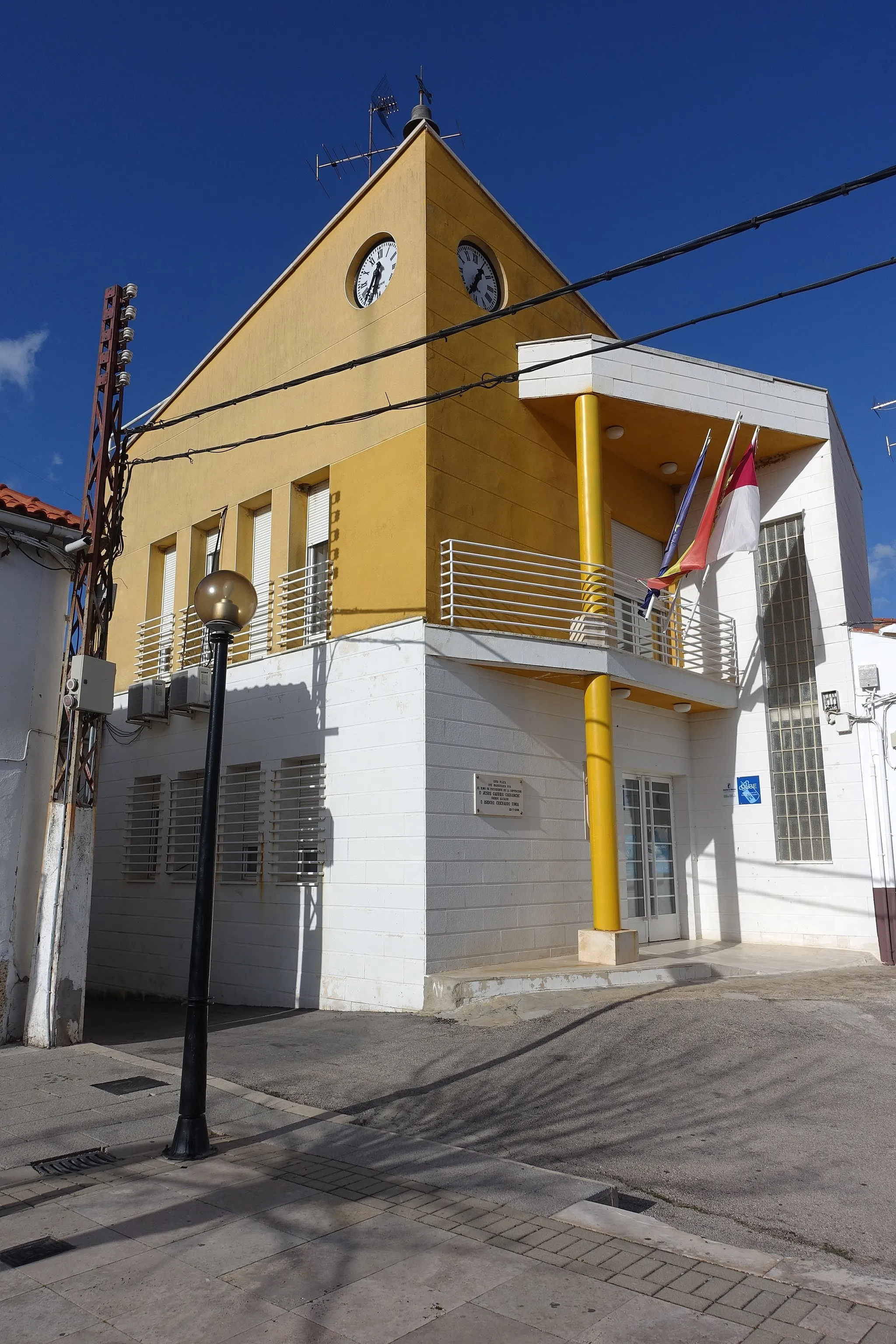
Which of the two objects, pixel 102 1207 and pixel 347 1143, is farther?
pixel 347 1143

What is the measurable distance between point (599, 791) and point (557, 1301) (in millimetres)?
8154

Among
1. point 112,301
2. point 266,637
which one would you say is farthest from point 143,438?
point 112,301

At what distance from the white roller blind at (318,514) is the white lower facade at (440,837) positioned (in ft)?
5.95

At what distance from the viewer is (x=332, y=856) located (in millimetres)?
11391

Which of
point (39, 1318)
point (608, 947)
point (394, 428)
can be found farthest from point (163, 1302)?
point (394, 428)

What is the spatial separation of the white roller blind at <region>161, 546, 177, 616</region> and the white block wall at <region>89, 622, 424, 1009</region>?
8.11 ft

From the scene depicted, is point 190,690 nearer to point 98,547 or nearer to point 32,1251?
point 98,547

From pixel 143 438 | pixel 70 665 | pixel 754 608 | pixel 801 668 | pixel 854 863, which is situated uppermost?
pixel 143 438

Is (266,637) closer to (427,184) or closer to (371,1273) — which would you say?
(427,184)

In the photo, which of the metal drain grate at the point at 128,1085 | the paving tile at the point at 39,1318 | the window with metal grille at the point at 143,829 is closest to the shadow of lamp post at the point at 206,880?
the metal drain grate at the point at 128,1085

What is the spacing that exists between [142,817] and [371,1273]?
470 inches

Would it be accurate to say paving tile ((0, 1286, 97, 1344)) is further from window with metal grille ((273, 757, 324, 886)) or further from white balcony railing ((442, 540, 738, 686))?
white balcony railing ((442, 540, 738, 686))

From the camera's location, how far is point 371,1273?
3949 millimetres

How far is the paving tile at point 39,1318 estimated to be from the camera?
350 cm
